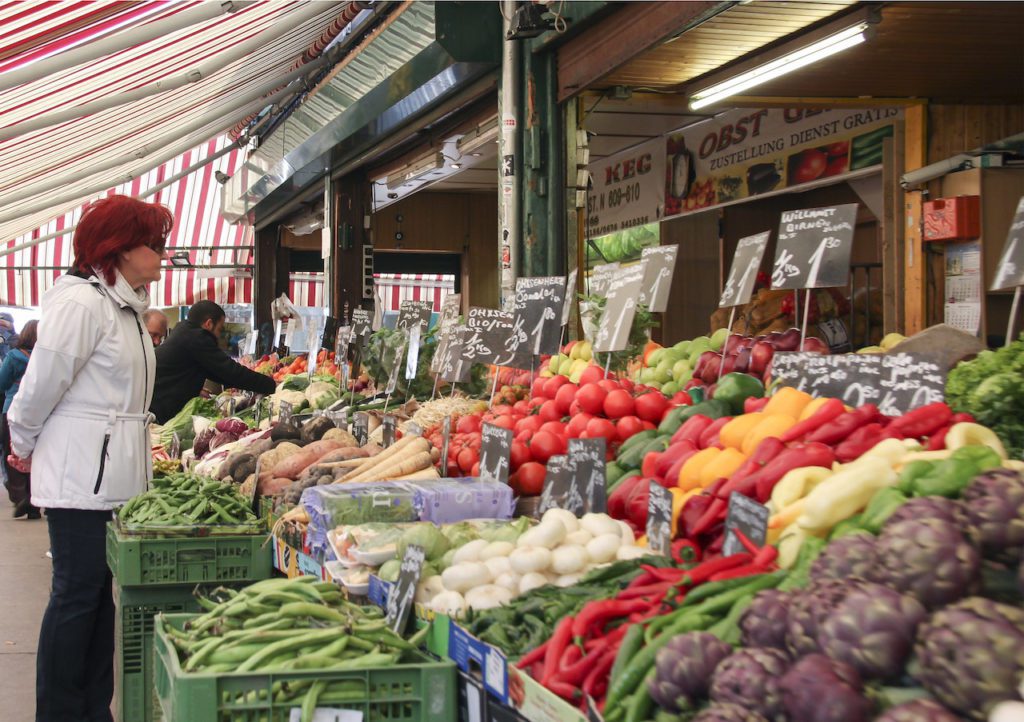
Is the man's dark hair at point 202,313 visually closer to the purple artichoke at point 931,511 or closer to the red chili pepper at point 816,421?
the red chili pepper at point 816,421

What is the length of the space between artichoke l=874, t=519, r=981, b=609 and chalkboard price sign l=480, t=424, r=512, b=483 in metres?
2.03

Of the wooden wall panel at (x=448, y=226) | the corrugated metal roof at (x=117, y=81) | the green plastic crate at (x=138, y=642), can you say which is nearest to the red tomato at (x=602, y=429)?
the green plastic crate at (x=138, y=642)

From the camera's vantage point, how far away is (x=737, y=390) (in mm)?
3484

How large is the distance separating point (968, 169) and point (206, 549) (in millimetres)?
4859

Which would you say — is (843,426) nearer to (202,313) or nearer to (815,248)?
(815,248)

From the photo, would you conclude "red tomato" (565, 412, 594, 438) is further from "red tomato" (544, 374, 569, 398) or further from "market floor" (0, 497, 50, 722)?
"market floor" (0, 497, 50, 722)

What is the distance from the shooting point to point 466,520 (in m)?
3.34

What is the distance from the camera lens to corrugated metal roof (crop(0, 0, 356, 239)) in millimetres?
5238

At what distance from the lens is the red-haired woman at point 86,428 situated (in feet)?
11.7

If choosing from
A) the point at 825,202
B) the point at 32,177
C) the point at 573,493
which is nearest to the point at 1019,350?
the point at 573,493

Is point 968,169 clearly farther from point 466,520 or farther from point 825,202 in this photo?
point 466,520

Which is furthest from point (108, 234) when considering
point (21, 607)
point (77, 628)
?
point (21, 607)

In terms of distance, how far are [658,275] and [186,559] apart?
79.5 inches

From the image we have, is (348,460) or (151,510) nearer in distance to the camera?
(151,510)
